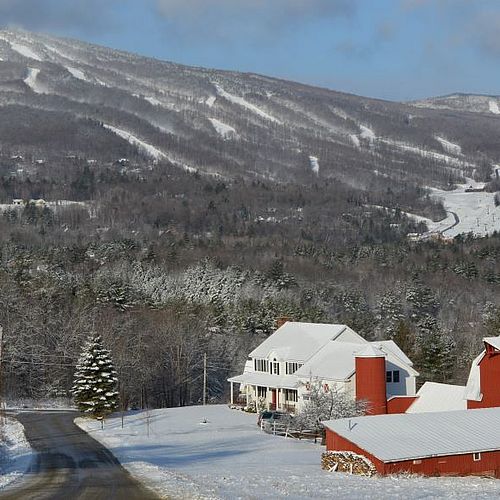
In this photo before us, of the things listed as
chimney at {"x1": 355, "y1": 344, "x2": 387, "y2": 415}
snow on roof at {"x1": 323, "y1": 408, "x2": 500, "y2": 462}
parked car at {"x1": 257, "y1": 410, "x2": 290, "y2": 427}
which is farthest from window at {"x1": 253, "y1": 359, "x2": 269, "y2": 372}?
snow on roof at {"x1": 323, "y1": 408, "x2": 500, "y2": 462}

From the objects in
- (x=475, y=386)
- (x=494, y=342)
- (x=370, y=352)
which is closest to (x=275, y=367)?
(x=370, y=352)

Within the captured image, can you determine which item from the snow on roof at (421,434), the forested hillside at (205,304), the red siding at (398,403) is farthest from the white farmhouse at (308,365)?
the snow on roof at (421,434)

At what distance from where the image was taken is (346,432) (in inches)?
1353

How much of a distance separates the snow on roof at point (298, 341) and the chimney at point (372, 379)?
24.1 feet

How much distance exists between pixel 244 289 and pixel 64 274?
2136 centimetres

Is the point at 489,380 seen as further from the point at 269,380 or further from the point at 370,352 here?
the point at 269,380

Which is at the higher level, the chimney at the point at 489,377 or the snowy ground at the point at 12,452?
the chimney at the point at 489,377

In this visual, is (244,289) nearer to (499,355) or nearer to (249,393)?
(249,393)

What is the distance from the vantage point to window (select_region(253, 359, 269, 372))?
6141 cm

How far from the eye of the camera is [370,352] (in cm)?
5103

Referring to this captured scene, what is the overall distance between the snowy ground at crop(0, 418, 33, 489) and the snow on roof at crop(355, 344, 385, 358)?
1763 centimetres

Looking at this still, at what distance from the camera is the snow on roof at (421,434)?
107ft

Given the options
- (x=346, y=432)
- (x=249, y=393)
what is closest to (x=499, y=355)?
(x=346, y=432)

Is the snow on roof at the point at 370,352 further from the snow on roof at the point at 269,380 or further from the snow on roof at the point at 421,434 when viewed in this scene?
the snow on roof at the point at 421,434
